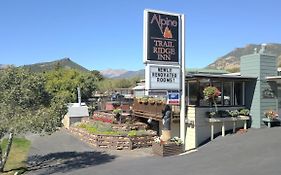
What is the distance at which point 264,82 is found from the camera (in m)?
20.0

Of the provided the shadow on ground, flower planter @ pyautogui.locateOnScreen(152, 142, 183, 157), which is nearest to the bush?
flower planter @ pyautogui.locateOnScreen(152, 142, 183, 157)

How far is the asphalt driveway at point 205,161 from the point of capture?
12930 mm

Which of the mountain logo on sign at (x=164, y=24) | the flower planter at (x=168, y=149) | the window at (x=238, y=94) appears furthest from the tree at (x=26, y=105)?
the window at (x=238, y=94)

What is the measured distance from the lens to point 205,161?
47.8 ft

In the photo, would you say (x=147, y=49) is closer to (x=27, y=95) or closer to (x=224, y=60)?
(x=27, y=95)

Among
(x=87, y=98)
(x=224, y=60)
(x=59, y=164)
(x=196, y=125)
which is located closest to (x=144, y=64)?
(x=196, y=125)

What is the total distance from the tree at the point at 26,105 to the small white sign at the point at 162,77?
14.0ft

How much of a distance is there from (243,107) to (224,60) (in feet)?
535

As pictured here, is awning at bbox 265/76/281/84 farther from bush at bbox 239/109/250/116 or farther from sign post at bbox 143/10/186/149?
sign post at bbox 143/10/186/149

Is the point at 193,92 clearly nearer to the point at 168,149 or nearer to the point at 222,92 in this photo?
the point at 222,92

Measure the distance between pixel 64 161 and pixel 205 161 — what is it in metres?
7.38

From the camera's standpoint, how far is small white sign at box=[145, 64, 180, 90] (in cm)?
1680

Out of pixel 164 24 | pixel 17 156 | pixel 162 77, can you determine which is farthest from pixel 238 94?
pixel 17 156

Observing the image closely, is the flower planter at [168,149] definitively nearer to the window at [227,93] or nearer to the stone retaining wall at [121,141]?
the stone retaining wall at [121,141]
